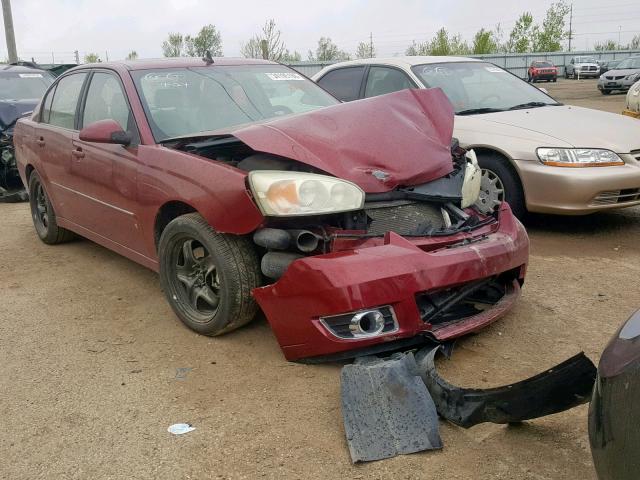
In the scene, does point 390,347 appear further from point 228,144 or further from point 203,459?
point 228,144

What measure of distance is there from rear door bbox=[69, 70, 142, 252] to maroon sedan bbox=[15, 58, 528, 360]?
0.02 m

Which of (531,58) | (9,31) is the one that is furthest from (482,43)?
(9,31)

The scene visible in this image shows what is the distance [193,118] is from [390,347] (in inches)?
81.6

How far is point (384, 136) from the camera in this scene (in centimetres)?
359

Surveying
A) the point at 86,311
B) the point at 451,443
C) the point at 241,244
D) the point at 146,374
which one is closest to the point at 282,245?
the point at 241,244

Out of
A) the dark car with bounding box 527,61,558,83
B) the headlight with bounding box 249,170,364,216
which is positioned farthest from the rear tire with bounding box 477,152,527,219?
the dark car with bounding box 527,61,558,83

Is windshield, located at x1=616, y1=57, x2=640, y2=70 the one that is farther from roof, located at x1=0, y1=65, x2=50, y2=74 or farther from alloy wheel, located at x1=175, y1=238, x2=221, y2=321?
alloy wheel, located at x1=175, y1=238, x2=221, y2=321

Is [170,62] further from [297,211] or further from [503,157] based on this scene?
[503,157]

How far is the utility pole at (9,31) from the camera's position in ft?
67.1

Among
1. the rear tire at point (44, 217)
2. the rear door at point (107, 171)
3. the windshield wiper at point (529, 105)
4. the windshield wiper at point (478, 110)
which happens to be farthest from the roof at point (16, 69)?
the windshield wiper at point (529, 105)

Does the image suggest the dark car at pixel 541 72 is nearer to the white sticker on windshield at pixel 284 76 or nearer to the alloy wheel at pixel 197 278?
the white sticker on windshield at pixel 284 76

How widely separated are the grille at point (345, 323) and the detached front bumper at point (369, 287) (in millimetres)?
17

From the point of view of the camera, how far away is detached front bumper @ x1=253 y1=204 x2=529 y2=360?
9.50ft

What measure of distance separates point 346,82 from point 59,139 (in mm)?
3174
